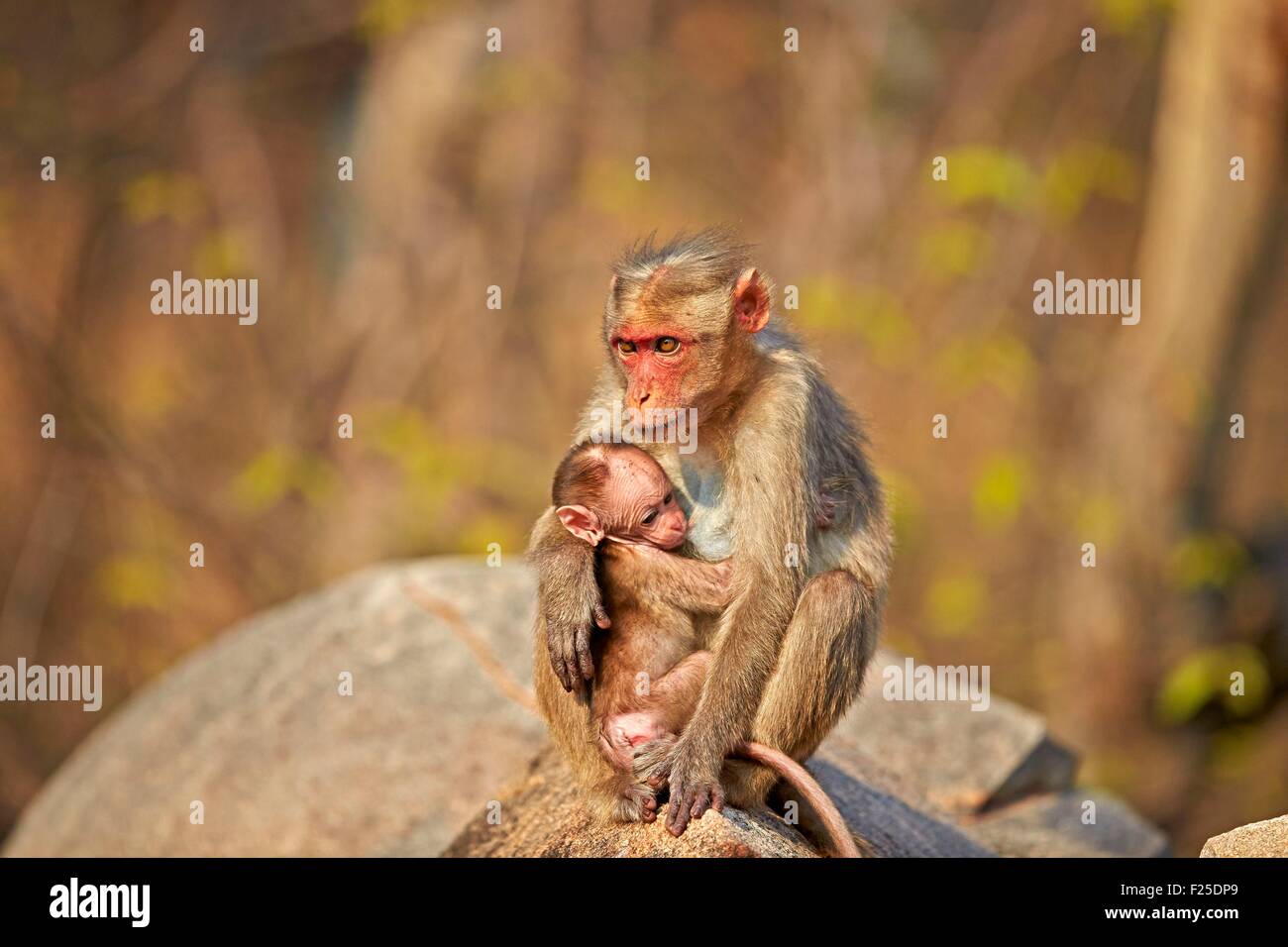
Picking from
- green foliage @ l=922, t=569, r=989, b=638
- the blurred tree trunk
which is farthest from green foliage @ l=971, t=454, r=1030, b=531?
green foliage @ l=922, t=569, r=989, b=638

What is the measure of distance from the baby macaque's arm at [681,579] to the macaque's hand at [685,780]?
1.86 feet

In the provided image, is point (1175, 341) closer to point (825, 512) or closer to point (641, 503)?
point (825, 512)

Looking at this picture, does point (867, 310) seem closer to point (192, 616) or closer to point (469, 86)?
point (469, 86)

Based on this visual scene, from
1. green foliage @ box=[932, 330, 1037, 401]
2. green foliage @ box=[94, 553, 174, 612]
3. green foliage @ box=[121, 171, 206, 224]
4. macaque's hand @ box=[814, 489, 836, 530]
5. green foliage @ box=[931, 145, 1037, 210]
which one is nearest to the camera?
macaque's hand @ box=[814, 489, 836, 530]

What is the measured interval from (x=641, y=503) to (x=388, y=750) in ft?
12.0

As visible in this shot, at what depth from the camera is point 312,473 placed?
1361 centimetres

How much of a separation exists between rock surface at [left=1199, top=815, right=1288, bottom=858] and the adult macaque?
1.50 m

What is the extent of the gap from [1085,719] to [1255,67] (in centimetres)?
575

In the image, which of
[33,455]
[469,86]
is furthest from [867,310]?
[33,455]

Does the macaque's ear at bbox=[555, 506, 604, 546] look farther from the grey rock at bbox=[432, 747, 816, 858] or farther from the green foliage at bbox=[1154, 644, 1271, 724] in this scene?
the green foliage at bbox=[1154, 644, 1271, 724]

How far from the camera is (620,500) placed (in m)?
5.80

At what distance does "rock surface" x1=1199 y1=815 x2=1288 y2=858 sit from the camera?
549cm

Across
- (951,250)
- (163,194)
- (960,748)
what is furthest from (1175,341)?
(163,194)

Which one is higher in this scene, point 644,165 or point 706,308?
point 644,165
